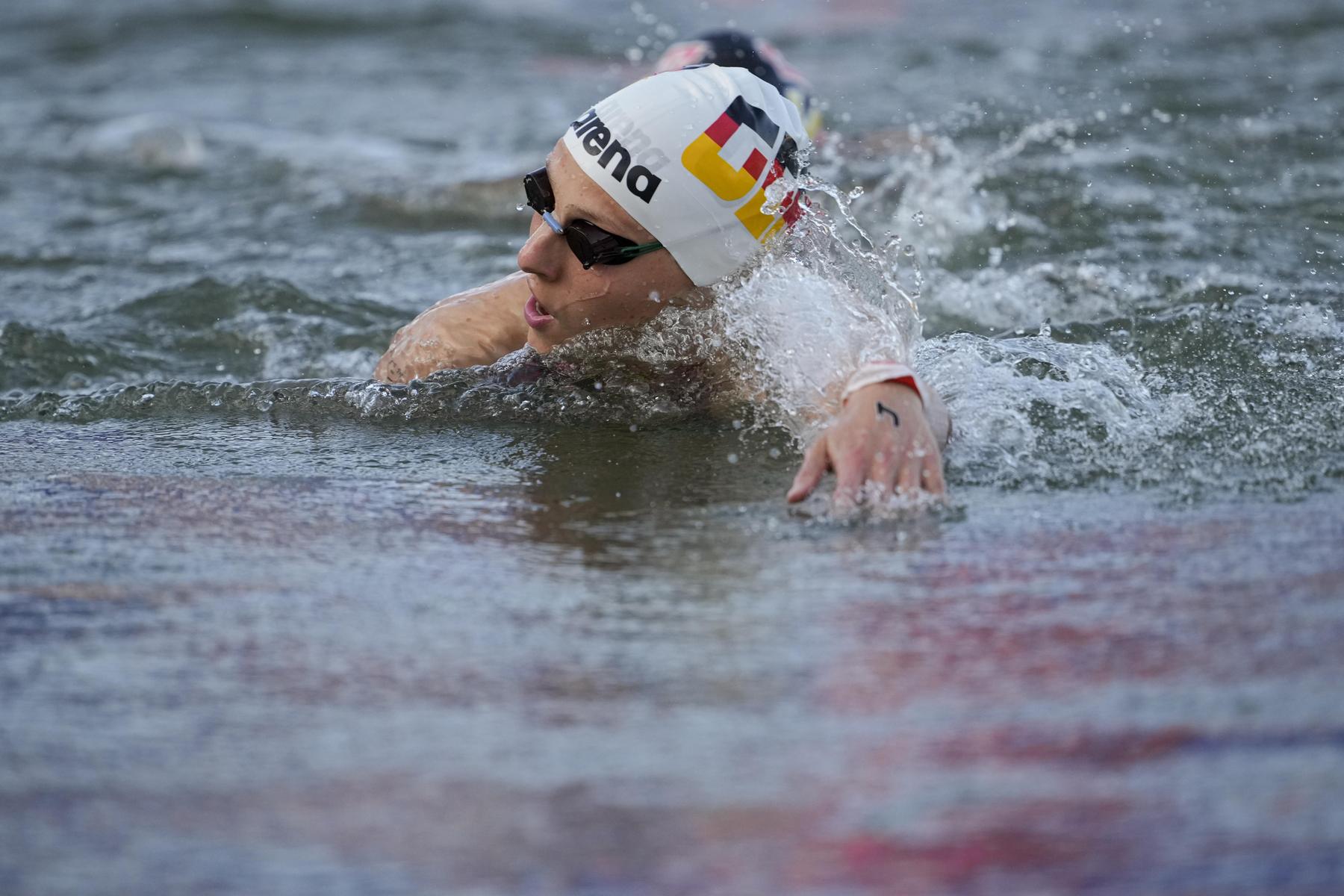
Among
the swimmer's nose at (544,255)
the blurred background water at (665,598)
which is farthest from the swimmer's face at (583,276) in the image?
the blurred background water at (665,598)

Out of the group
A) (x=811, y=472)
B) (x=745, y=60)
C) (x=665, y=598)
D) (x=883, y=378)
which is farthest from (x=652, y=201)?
(x=745, y=60)

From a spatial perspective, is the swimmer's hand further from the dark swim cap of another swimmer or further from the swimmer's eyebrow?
the dark swim cap of another swimmer

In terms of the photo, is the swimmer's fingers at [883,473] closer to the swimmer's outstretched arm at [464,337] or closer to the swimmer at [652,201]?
the swimmer at [652,201]

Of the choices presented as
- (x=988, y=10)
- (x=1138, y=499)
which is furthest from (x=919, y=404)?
(x=988, y=10)

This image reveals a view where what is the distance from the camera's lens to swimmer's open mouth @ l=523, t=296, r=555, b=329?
421 centimetres

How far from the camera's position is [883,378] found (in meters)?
3.36

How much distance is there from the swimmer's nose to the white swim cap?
0.19 m

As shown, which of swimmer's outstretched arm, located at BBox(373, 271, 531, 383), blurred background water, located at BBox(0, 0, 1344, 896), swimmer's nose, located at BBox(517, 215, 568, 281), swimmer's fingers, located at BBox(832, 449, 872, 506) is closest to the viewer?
blurred background water, located at BBox(0, 0, 1344, 896)

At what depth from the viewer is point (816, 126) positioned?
7684 mm

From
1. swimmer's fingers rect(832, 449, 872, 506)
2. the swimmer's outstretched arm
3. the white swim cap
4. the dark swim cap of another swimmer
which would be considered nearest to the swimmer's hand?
swimmer's fingers rect(832, 449, 872, 506)

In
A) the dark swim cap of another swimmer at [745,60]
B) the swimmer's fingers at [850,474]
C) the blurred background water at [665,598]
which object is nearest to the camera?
the blurred background water at [665,598]

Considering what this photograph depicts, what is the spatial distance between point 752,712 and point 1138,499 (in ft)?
4.61

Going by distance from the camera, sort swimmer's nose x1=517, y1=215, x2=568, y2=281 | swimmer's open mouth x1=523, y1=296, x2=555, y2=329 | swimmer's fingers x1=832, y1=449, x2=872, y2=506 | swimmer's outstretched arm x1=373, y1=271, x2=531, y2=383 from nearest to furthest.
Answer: swimmer's fingers x1=832, y1=449, x2=872, y2=506
swimmer's nose x1=517, y1=215, x2=568, y2=281
swimmer's open mouth x1=523, y1=296, x2=555, y2=329
swimmer's outstretched arm x1=373, y1=271, x2=531, y2=383

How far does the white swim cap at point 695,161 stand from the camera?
4.08 metres
